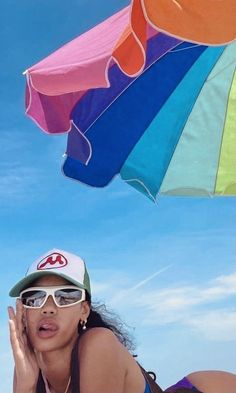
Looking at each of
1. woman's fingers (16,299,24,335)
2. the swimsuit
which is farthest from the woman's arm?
woman's fingers (16,299,24,335)

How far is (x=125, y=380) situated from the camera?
3004mm

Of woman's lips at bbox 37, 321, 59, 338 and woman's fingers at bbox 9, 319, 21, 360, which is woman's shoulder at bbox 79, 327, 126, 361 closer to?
woman's lips at bbox 37, 321, 59, 338

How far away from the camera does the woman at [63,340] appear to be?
2.82m

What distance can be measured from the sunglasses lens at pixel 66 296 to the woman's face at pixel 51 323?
0.09ft

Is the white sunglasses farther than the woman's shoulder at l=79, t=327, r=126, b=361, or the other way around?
the white sunglasses

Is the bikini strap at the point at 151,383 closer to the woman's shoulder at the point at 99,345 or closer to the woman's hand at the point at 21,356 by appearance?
the woman's shoulder at the point at 99,345

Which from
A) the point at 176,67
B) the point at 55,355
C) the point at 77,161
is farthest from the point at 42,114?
the point at 55,355

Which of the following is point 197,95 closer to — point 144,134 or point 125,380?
point 144,134

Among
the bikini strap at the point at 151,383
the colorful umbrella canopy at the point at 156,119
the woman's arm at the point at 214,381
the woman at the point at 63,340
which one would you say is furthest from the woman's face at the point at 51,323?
the colorful umbrella canopy at the point at 156,119

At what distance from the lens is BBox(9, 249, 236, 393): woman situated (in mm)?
2816

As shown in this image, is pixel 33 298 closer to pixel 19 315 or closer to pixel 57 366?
pixel 19 315

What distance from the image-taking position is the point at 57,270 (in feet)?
9.69

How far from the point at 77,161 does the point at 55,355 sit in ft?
8.02

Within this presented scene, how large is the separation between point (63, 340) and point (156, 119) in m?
2.76
